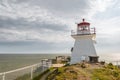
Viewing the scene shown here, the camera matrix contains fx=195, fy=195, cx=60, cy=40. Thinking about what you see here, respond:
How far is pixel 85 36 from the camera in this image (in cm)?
2045

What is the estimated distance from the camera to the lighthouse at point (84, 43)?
20406 millimetres

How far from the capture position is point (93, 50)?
2041 cm

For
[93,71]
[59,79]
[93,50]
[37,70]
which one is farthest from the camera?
[37,70]

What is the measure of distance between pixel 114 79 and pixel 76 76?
104 inches

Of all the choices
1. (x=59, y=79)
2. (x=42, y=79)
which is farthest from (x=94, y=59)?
(x=59, y=79)

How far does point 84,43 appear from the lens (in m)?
20.6

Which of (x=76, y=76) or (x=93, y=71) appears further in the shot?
(x=93, y=71)

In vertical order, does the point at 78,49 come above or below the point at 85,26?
below

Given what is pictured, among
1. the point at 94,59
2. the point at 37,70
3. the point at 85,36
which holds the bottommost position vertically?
the point at 37,70

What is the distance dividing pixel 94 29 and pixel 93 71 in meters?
7.60

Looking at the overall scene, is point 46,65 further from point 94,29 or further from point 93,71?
point 93,71

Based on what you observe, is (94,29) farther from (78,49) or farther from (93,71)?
(93,71)

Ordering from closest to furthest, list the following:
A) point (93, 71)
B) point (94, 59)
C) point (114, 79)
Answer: point (114, 79), point (93, 71), point (94, 59)

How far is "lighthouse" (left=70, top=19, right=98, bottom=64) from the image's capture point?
2041 centimetres
